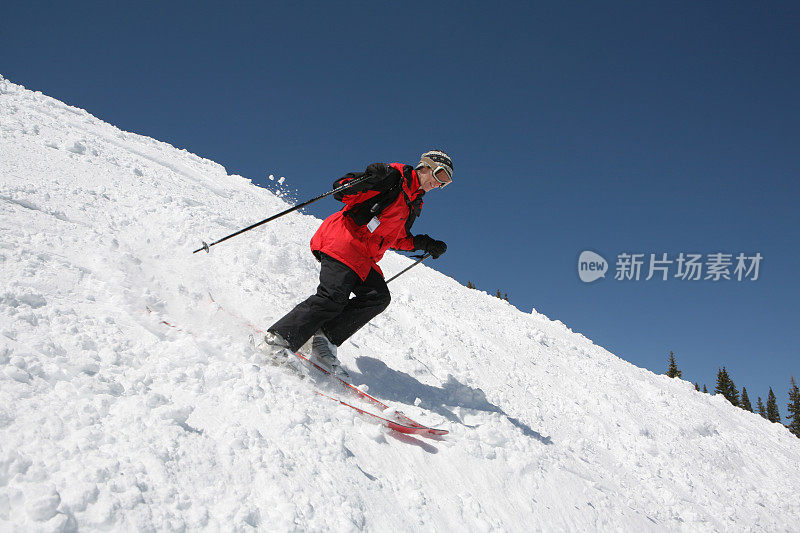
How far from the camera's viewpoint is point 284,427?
3123 millimetres

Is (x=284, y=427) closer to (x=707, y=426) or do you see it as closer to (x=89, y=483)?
(x=89, y=483)

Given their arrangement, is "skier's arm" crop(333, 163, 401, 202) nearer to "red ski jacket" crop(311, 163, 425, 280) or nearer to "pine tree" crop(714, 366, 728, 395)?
"red ski jacket" crop(311, 163, 425, 280)

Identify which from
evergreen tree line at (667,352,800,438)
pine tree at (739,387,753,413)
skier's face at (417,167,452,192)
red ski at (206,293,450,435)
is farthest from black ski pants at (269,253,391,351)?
pine tree at (739,387,753,413)

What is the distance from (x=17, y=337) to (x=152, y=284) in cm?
192

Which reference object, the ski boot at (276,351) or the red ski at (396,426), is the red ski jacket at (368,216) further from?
the red ski at (396,426)

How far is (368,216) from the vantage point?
179 inches

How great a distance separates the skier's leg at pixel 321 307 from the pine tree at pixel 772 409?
315ft

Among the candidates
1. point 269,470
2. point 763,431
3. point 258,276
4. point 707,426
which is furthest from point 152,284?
point 763,431

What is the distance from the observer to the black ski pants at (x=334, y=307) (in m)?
4.18

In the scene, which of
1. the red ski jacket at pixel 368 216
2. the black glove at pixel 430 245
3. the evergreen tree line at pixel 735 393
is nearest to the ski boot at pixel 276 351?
the red ski jacket at pixel 368 216

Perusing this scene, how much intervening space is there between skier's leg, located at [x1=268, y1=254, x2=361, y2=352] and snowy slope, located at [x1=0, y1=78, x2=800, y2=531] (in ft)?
1.31

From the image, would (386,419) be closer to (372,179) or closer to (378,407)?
(378,407)

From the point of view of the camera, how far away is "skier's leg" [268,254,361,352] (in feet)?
13.6

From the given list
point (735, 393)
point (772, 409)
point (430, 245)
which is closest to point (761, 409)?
point (772, 409)
